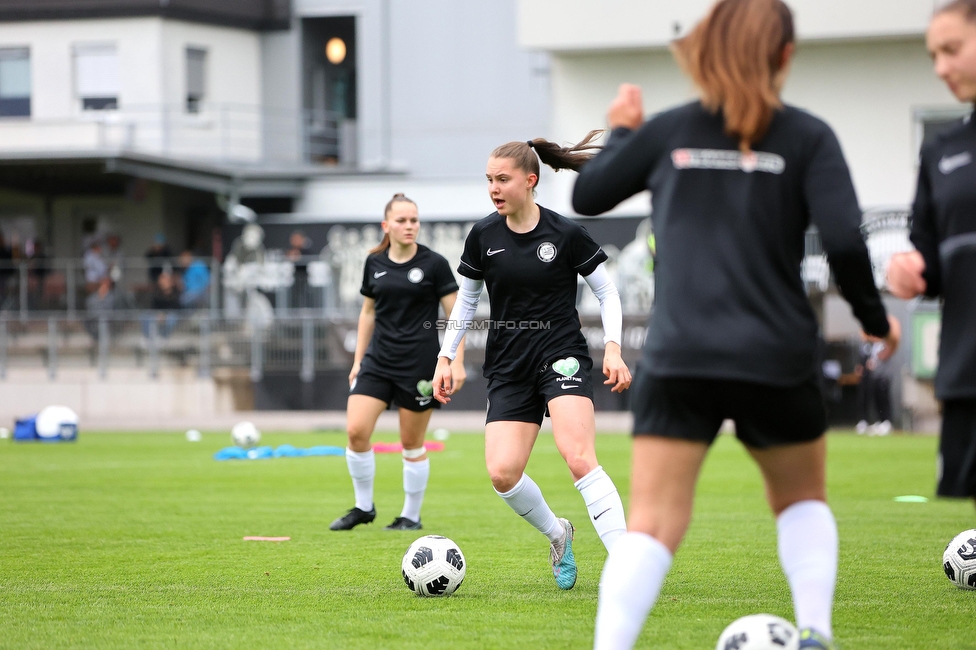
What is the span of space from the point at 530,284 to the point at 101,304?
21.6m

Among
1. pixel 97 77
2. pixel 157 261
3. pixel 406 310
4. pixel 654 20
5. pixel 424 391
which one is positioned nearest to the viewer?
pixel 424 391

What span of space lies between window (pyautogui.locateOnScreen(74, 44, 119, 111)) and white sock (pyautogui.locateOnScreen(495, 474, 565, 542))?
29471 millimetres

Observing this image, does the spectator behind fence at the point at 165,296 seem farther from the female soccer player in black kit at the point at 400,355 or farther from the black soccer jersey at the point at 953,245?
the black soccer jersey at the point at 953,245

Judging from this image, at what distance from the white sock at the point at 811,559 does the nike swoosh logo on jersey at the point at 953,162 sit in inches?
44.5

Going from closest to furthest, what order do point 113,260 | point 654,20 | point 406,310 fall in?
point 406,310
point 113,260
point 654,20

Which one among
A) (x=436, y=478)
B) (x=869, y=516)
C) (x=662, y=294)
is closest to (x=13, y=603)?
(x=662, y=294)

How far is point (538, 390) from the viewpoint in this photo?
264 inches

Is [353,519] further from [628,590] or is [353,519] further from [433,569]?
[628,590]

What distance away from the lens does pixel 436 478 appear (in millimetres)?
14336

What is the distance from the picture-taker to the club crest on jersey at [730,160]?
12.7 ft

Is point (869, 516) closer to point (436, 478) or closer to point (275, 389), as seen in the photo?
point (436, 478)

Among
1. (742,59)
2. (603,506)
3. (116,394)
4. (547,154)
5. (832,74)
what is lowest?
(116,394)

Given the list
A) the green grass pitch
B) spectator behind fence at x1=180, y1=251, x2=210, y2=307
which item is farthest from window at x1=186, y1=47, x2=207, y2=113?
the green grass pitch

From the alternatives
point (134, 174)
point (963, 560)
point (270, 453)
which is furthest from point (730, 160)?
point (134, 174)
